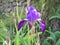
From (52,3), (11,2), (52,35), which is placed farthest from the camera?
(11,2)

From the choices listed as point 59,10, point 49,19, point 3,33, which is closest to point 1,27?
point 3,33

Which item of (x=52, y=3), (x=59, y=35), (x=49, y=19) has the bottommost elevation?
(x=59, y=35)

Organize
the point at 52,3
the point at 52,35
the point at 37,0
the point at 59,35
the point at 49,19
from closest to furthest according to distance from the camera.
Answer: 1. the point at 52,35
2. the point at 59,35
3. the point at 49,19
4. the point at 52,3
5. the point at 37,0

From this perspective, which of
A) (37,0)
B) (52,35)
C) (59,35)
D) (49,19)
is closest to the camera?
(52,35)

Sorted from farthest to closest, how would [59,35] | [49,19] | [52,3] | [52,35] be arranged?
[52,3] → [49,19] → [59,35] → [52,35]

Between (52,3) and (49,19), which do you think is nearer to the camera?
(49,19)

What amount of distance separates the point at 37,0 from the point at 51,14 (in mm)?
464

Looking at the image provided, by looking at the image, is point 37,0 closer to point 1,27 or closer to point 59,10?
point 59,10

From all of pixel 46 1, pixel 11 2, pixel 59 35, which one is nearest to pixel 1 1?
pixel 11 2

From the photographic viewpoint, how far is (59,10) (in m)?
2.90

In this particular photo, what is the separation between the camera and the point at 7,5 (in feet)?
11.3

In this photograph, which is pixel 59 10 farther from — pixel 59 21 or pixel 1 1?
pixel 1 1

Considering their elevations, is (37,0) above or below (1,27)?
above

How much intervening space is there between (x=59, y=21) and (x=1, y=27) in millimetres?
827
